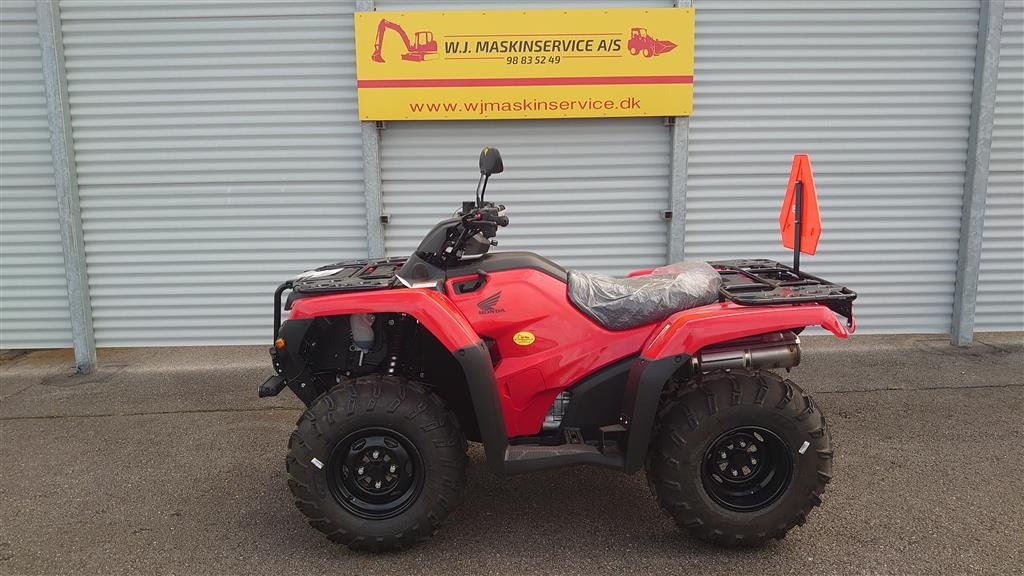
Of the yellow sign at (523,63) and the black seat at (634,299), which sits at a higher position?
the yellow sign at (523,63)

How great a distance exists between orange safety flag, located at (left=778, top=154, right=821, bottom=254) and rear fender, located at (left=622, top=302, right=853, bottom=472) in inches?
19.1

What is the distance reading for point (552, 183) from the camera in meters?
6.48

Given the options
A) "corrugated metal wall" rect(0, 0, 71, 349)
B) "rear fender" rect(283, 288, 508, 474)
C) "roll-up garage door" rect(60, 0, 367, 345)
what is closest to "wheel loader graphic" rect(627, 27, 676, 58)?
"roll-up garage door" rect(60, 0, 367, 345)

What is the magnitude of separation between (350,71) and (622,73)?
2.35m

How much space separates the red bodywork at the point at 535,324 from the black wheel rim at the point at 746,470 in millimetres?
451

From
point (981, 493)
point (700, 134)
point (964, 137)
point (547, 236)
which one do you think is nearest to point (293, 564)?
point (981, 493)

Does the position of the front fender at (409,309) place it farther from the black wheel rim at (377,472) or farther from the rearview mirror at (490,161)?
the rearview mirror at (490,161)

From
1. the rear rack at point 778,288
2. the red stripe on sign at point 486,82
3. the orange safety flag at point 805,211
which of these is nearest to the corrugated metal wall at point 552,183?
the red stripe on sign at point 486,82

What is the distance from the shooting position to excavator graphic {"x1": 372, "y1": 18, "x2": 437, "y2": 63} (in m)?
6.04

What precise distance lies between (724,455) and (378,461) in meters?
1.53

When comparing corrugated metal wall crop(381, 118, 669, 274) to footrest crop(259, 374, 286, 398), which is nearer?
footrest crop(259, 374, 286, 398)

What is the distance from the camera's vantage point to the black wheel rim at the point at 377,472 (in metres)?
3.20

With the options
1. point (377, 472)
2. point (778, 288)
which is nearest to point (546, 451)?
point (377, 472)

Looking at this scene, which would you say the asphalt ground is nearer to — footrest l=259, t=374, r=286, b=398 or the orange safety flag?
footrest l=259, t=374, r=286, b=398
